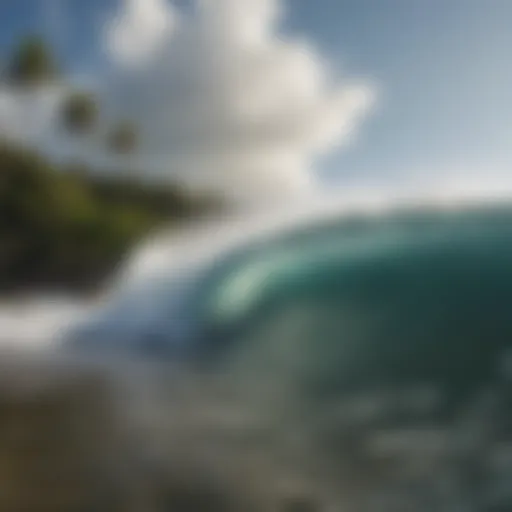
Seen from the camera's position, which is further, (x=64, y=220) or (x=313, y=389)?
(x=64, y=220)

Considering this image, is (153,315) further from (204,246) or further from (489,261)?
(489,261)

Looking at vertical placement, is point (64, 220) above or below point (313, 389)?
above

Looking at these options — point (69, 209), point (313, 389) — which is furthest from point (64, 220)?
point (313, 389)

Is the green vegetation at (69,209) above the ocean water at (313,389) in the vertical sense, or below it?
above

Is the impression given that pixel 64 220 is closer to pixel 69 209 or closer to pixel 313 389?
pixel 69 209

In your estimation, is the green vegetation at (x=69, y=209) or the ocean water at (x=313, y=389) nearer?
the ocean water at (x=313, y=389)

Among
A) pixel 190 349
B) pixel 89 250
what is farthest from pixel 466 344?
pixel 89 250

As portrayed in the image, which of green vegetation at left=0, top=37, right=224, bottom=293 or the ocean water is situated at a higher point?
green vegetation at left=0, top=37, right=224, bottom=293

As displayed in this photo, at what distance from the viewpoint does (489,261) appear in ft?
21.6

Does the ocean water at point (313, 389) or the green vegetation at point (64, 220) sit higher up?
the green vegetation at point (64, 220)

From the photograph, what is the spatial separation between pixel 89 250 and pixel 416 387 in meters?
3.23

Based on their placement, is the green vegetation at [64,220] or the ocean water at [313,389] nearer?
the ocean water at [313,389]

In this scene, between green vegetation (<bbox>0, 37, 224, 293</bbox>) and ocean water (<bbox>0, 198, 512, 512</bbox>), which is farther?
green vegetation (<bbox>0, 37, 224, 293</bbox>)

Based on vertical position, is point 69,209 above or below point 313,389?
above
